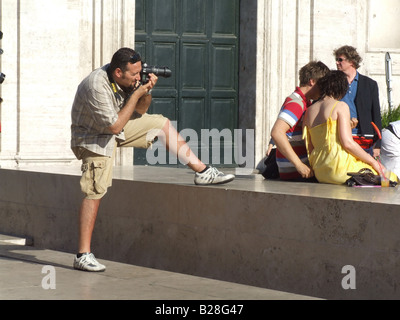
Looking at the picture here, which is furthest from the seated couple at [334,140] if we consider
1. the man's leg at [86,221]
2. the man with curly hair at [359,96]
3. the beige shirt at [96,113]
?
the man's leg at [86,221]

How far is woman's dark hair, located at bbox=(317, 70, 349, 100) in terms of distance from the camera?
8.25 meters

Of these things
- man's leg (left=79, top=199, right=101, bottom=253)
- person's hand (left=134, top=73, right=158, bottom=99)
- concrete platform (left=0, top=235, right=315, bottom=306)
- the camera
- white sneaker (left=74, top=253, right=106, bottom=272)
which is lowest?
concrete platform (left=0, top=235, right=315, bottom=306)

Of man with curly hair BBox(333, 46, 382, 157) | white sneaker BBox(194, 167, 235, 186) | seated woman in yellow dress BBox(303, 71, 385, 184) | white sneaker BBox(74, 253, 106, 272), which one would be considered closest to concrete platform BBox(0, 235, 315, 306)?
white sneaker BBox(74, 253, 106, 272)

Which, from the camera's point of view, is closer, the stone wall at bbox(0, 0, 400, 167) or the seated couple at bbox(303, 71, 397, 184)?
the seated couple at bbox(303, 71, 397, 184)

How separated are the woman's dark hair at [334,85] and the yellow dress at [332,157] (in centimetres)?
14

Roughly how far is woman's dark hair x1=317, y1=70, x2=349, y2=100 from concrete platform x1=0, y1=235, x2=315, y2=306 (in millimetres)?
1958

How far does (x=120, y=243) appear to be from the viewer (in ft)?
29.2

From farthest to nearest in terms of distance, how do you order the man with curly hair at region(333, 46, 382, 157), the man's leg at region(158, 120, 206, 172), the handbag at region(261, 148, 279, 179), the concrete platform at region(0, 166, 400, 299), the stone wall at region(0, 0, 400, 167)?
the stone wall at region(0, 0, 400, 167)
the man with curly hair at region(333, 46, 382, 157)
the handbag at region(261, 148, 279, 179)
the man's leg at region(158, 120, 206, 172)
the concrete platform at region(0, 166, 400, 299)

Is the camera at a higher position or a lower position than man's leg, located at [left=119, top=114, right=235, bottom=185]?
higher

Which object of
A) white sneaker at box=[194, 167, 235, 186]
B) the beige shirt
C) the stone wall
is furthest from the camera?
the stone wall

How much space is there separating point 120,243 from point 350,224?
268 cm

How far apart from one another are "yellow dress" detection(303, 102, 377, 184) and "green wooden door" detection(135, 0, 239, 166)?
485cm

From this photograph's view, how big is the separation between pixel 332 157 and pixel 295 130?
605 mm

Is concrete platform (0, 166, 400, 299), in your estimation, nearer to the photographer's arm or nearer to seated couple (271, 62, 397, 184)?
seated couple (271, 62, 397, 184)
